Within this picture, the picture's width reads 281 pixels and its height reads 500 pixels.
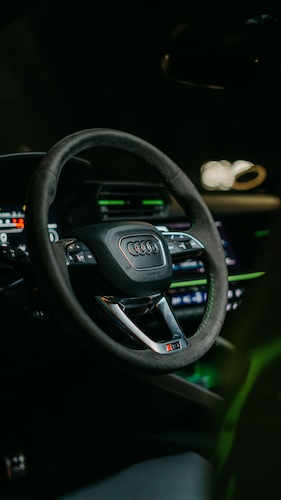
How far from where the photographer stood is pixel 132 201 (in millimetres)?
2055

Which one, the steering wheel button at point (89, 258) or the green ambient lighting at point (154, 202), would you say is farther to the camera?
the green ambient lighting at point (154, 202)

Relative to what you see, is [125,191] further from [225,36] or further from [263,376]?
[263,376]

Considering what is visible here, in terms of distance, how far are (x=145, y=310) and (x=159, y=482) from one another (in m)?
0.47

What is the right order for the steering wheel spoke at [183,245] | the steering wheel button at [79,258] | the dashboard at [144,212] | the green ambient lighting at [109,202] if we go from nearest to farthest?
the steering wheel button at [79,258]
the steering wheel spoke at [183,245]
the dashboard at [144,212]
the green ambient lighting at [109,202]

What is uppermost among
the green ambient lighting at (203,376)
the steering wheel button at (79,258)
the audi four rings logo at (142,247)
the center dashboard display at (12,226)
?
the steering wheel button at (79,258)

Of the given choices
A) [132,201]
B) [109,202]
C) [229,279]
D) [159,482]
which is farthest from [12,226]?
[229,279]

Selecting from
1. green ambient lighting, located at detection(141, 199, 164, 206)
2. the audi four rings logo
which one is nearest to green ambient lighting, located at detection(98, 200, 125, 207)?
green ambient lighting, located at detection(141, 199, 164, 206)

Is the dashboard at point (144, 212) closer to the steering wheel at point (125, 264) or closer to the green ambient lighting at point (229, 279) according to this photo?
the green ambient lighting at point (229, 279)

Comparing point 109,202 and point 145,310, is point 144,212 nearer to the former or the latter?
point 109,202

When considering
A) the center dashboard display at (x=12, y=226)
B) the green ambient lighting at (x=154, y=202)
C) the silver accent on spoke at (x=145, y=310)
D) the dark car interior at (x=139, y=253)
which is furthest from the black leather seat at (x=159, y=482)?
the green ambient lighting at (x=154, y=202)

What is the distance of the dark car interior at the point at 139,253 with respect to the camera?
95 centimetres

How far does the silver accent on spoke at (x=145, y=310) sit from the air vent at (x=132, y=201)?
2.84 feet

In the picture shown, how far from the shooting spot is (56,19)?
2217mm

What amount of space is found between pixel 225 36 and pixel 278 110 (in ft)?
2.85
